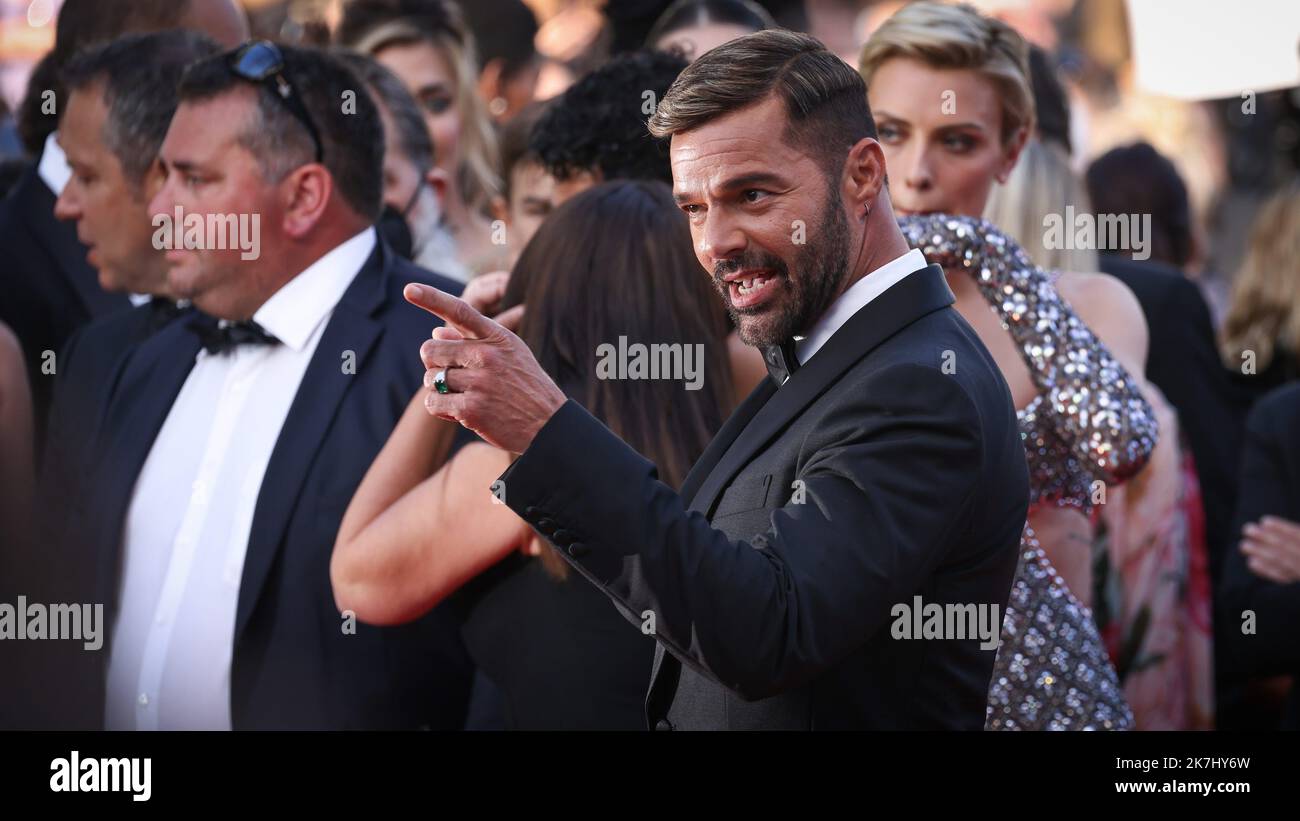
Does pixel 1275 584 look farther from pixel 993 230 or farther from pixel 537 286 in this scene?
pixel 537 286

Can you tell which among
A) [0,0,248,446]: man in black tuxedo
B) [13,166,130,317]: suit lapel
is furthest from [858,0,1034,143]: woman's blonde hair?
[13,166,130,317]: suit lapel

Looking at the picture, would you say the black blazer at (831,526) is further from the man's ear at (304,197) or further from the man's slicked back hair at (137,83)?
the man's slicked back hair at (137,83)

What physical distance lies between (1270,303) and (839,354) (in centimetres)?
333

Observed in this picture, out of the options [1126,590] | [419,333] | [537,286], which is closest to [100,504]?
[419,333]

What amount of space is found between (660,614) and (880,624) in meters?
0.28

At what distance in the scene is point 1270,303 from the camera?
16.1 feet

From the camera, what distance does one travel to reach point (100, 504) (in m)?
3.49

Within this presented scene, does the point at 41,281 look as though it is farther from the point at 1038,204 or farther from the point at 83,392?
the point at 1038,204

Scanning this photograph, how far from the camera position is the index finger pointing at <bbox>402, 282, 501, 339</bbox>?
1.76m

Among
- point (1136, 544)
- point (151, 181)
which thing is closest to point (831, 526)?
point (1136, 544)

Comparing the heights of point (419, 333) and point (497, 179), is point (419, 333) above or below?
below

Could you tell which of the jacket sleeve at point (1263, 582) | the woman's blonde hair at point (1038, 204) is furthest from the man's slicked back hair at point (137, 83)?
the jacket sleeve at point (1263, 582)
